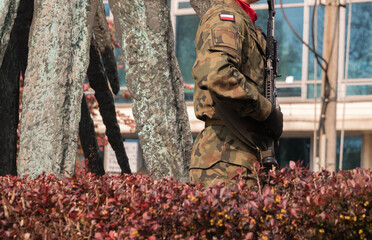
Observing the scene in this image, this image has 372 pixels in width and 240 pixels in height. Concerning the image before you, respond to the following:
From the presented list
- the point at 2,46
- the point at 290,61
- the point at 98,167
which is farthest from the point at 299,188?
the point at 290,61

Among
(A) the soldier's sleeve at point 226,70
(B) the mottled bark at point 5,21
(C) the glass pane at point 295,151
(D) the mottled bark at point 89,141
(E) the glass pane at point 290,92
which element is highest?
(B) the mottled bark at point 5,21

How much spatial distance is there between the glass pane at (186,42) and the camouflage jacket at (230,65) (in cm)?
1278

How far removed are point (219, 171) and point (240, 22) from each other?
727mm

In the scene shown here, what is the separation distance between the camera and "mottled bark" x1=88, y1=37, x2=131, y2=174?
703 centimetres

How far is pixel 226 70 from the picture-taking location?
10.9 ft

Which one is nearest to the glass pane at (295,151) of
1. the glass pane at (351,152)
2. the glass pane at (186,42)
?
the glass pane at (351,152)

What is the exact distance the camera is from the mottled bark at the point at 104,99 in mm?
7031

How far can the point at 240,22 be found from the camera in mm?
3525

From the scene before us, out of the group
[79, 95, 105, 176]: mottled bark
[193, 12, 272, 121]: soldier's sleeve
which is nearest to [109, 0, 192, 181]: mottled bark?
[193, 12, 272, 121]: soldier's sleeve

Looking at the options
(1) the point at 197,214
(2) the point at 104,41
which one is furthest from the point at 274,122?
(2) the point at 104,41

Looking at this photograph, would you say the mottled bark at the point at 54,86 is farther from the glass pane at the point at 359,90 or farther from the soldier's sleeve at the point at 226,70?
the glass pane at the point at 359,90

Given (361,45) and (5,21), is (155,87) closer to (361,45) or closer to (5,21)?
(5,21)

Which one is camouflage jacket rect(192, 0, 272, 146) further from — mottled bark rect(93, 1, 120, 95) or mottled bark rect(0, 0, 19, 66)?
mottled bark rect(93, 1, 120, 95)

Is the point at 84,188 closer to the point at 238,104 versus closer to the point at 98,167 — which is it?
the point at 238,104
